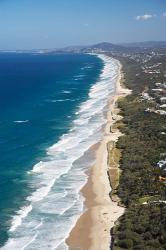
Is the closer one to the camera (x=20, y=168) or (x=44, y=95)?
(x=20, y=168)

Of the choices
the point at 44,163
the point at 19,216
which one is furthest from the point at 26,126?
the point at 19,216

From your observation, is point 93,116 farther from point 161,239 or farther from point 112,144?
point 161,239

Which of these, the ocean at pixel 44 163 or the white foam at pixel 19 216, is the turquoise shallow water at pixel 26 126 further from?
the white foam at pixel 19 216

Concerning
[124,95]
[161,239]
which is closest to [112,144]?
[161,239]

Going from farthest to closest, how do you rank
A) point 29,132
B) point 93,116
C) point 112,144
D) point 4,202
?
point 93,116 → point 29,132 → point 112,144 → point 4,202

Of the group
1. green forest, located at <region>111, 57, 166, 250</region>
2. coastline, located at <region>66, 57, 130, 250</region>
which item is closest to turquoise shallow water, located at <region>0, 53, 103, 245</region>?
coastline, located at <region>66, 57, 130, 250</region>

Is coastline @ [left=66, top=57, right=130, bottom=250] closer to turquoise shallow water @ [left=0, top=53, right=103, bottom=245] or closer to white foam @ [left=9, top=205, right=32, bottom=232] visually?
white foam @ [left=9, top=205, right=32, bottom=232]

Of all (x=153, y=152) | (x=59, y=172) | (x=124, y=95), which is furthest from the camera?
(x=124, y=95)

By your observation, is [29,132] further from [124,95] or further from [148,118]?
[124,95]
